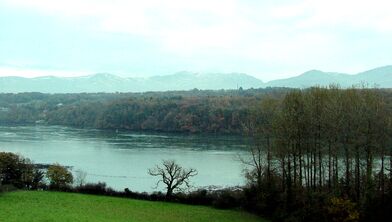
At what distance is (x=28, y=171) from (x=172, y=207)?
48.2 ft

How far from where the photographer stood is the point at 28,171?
4422 cm

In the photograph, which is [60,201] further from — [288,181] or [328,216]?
[328,216]

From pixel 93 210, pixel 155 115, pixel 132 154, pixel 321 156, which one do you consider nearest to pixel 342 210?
pixel 321 156

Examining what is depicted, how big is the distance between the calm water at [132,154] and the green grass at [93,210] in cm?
1588

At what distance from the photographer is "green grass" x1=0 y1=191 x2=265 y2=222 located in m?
31.1

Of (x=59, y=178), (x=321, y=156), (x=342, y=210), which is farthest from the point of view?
(x=59, y=178)

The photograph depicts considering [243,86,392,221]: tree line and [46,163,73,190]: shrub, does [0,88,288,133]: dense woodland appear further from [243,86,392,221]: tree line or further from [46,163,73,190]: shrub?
[243,86,392,221]: tree line

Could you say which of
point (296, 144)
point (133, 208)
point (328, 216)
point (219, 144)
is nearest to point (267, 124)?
point (296, 144)

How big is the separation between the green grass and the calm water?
15877 mm

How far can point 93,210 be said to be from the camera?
34.3m

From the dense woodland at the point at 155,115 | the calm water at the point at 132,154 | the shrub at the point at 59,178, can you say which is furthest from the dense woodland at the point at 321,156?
the dense woodland at the point at 155,115

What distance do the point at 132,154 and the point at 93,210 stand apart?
47.9 m

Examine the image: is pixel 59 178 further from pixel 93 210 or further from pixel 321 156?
pixel 321 156

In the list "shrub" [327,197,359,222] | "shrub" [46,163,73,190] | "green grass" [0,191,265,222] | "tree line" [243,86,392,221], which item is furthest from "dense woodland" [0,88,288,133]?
"shrub" [327,197,359,222]
